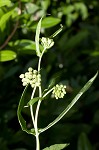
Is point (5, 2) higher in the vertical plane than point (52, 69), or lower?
higher

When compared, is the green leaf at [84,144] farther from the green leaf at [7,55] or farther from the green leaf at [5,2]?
the green leaf at [5,2]

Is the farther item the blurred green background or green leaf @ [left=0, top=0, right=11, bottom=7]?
the blurred green background

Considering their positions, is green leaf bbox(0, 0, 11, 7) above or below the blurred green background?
above

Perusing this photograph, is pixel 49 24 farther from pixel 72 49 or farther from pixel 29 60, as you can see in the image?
pixel 72 49

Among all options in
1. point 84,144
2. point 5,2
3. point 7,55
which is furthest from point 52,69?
point 5,2

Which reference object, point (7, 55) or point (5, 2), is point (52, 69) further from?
point (5, 2)

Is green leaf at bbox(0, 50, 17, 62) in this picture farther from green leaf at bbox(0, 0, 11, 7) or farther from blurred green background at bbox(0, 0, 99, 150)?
green leaf at bbox(0, 0, 11, 7)

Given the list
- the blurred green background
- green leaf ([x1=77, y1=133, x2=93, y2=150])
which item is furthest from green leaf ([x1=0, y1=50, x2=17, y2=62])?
green leaf ([x1=77, y1=133, x2=93, y2=150])

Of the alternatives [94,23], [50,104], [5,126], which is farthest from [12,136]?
[94,23]

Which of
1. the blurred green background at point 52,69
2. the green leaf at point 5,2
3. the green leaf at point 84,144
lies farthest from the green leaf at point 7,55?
the green leaf at point 84,144
